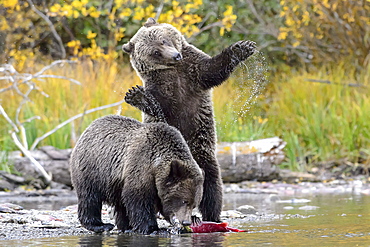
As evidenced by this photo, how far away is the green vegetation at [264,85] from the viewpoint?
12.0 metres

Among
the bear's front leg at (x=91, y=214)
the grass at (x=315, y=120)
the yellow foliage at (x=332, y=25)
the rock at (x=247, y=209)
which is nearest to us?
the bear's front leg at (x=91, y=214)

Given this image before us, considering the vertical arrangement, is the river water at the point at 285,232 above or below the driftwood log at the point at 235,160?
below

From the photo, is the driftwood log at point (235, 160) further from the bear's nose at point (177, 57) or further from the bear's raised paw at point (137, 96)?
the bear's nose at point (177, 57)

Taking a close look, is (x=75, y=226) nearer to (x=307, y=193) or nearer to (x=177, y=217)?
(x=177, y=217)

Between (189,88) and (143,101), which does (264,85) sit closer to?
(189,88)

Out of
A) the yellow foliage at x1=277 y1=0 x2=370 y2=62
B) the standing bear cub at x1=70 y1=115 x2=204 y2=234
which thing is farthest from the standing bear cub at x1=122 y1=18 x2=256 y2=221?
the yellow foliage at x1=277 y1=0 x2=370 y2=62

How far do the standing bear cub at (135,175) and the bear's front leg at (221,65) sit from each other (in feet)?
2.53

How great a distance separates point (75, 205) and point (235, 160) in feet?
12.2

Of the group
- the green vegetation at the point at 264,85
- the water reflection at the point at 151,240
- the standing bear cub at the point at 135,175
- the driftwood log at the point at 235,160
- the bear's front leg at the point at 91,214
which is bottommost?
the water reflection at the point at 151,240

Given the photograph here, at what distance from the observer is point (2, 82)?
1291 cm

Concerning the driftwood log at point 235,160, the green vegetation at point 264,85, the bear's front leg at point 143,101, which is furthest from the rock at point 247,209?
the driftwood log at point 235,160

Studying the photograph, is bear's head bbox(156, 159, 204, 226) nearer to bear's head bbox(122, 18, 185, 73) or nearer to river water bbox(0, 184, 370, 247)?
river water bbox(0, 184, 370, 247)

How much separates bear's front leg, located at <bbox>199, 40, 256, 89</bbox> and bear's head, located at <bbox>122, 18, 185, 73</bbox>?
0.94 ft

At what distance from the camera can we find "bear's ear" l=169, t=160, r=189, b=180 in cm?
524
